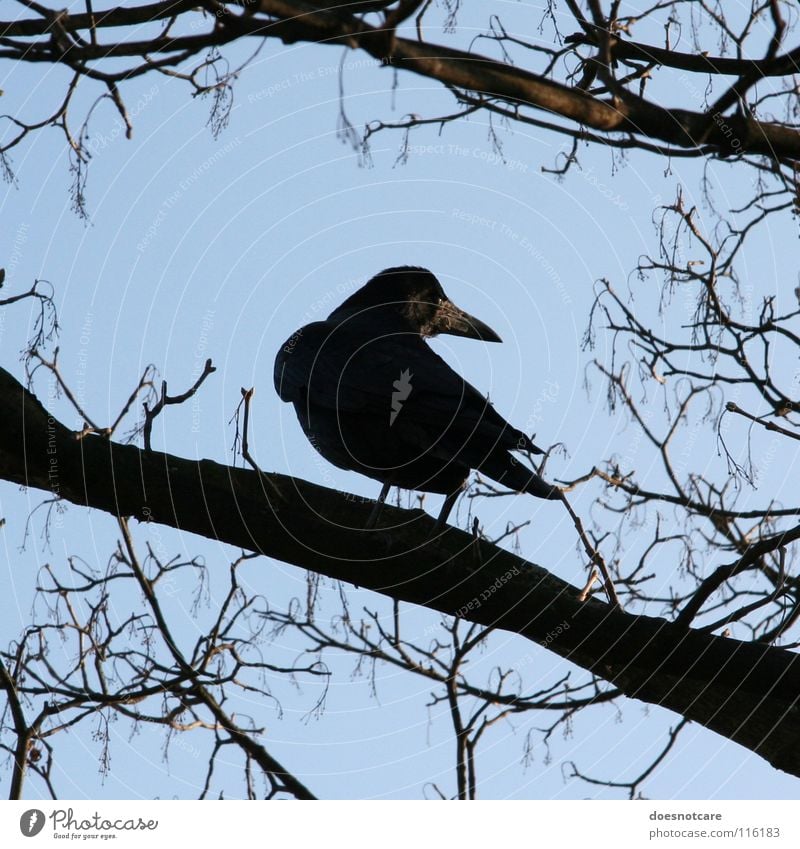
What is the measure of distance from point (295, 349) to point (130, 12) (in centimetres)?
309

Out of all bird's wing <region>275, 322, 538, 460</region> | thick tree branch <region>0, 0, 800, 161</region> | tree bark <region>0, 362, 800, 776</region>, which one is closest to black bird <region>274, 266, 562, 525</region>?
bird's wing <region>275, 322, 538, 460</region>

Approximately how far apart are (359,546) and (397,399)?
3.77 feet

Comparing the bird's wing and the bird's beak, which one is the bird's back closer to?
the bird's wing

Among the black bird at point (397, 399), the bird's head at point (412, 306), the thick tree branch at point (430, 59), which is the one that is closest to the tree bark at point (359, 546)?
the black bird at point (397, 399)

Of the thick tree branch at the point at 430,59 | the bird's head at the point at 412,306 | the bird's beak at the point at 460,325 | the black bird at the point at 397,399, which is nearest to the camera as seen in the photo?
the thick tree branch at the point at 430,59

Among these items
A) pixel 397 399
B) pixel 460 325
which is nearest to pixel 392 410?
pixel 397 399

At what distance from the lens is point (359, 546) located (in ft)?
14.7

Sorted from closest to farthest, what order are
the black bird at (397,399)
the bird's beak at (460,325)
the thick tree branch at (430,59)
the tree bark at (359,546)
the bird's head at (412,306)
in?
the thick tree branch at (430,59) < the tree bark at (359,546) < the black bird at (397,399) < the bird's head at (412,306) < the bird's beak at (460,325)

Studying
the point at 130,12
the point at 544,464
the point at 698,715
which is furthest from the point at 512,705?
the point at 130,12

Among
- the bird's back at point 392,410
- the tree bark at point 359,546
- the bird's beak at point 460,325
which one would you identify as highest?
the bird's beak at point 460,325

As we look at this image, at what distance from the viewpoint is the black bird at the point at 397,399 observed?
480 cm

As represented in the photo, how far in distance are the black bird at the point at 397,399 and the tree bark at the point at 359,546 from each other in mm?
489

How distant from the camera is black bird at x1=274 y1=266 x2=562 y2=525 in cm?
480

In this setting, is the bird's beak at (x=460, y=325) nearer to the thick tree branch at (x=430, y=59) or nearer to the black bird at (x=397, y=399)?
the black bird at (x=397, y=399)
